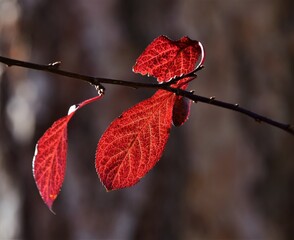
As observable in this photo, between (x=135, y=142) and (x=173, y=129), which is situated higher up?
(x=173, y=129)

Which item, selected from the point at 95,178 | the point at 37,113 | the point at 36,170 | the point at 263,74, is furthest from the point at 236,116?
the point at 36,170

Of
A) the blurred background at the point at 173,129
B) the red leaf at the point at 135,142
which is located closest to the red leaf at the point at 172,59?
the red leaf at the point at 135,142

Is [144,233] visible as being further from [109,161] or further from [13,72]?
[109,161]

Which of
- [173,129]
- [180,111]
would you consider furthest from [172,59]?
[173,129]

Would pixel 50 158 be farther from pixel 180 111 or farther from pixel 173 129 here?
pixel 173 129

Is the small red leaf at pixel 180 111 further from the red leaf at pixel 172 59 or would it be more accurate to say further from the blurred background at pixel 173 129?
the blurred background at pixel 173 129

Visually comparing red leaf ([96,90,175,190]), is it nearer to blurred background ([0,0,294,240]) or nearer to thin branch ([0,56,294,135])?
thin branch ([0,56,294,135])

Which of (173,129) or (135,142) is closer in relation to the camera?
(135,142)
